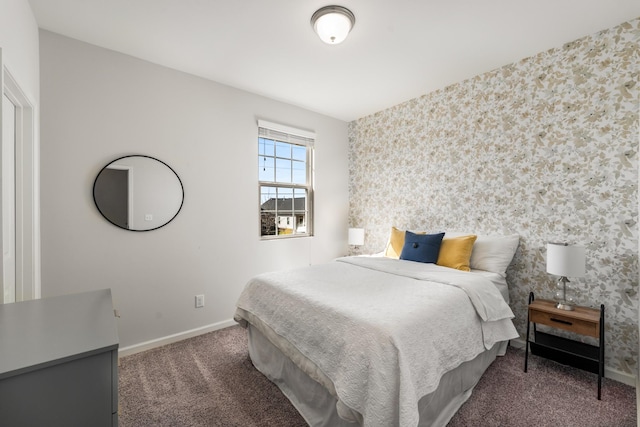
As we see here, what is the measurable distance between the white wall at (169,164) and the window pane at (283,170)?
1.23 feet

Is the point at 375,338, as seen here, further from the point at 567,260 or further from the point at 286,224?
the point at 286,224

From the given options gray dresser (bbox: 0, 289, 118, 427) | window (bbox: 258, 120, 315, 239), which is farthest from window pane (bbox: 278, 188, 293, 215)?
gray dresser (bbox: 0, 289, 118, 427)

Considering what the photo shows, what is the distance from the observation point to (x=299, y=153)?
387 centimetres

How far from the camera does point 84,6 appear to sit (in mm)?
1941

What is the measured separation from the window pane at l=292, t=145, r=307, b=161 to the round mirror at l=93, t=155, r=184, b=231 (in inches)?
60.9

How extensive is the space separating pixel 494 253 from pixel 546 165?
2.88ft

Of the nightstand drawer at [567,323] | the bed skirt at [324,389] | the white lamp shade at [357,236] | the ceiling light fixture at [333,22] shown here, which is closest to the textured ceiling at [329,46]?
the ceiling light fixture at [333,22]

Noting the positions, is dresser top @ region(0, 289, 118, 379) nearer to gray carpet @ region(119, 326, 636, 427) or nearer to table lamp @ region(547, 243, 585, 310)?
gray carpet @ region(119, 326, 636, 427)

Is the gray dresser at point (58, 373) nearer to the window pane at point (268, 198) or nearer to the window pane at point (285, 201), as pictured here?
the window pane at point (268, 198)

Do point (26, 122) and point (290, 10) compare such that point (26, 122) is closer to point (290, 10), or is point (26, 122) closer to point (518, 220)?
point (290, 10)

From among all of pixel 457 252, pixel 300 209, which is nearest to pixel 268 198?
pixel 300 209

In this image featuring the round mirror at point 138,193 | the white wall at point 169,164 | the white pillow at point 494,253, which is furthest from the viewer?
the white pillow at point 494,253

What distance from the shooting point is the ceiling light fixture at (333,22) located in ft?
6.32

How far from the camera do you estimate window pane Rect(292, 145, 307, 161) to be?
12.5 ft
